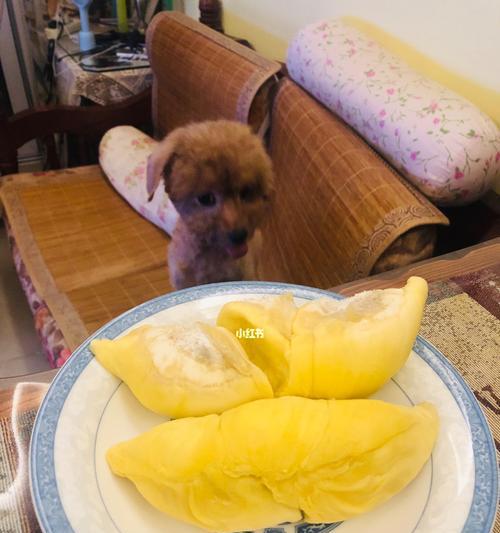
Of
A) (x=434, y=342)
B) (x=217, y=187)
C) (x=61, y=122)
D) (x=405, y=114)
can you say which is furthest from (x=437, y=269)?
(x=61, y=122)

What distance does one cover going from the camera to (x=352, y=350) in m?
0.45

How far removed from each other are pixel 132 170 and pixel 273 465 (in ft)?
4.71

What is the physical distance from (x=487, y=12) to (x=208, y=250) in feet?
2.38

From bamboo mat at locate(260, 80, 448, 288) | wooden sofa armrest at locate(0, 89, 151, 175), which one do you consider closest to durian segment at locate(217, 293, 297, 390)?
bamboo mat at locate(260, 80, 448, 288)

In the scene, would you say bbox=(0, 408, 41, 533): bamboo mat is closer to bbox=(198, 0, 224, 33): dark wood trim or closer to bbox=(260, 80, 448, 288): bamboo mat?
bbox=(260, 80, 448, 288): bamboo mat

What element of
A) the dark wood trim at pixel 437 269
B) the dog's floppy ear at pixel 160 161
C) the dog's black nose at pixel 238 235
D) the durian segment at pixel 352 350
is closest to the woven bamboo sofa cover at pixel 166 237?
the dark wood trim at pixel 437 269

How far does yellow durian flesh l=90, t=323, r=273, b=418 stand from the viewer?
436 mm

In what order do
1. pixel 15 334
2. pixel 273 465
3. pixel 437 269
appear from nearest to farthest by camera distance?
pixel 273 465
pixel 437 269
pixel 15 334

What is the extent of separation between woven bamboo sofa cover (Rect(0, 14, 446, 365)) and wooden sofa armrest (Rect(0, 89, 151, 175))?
9 centimetres

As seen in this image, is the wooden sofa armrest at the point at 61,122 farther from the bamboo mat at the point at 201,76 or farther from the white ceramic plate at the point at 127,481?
the white ceramic plate at the point at 127,481

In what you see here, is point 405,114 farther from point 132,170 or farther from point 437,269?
point 132,170

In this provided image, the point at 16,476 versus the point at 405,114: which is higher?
the point at 405,114

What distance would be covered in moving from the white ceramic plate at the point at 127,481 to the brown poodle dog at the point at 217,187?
21.1 inches

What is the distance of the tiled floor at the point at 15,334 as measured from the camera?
1.68 metres
